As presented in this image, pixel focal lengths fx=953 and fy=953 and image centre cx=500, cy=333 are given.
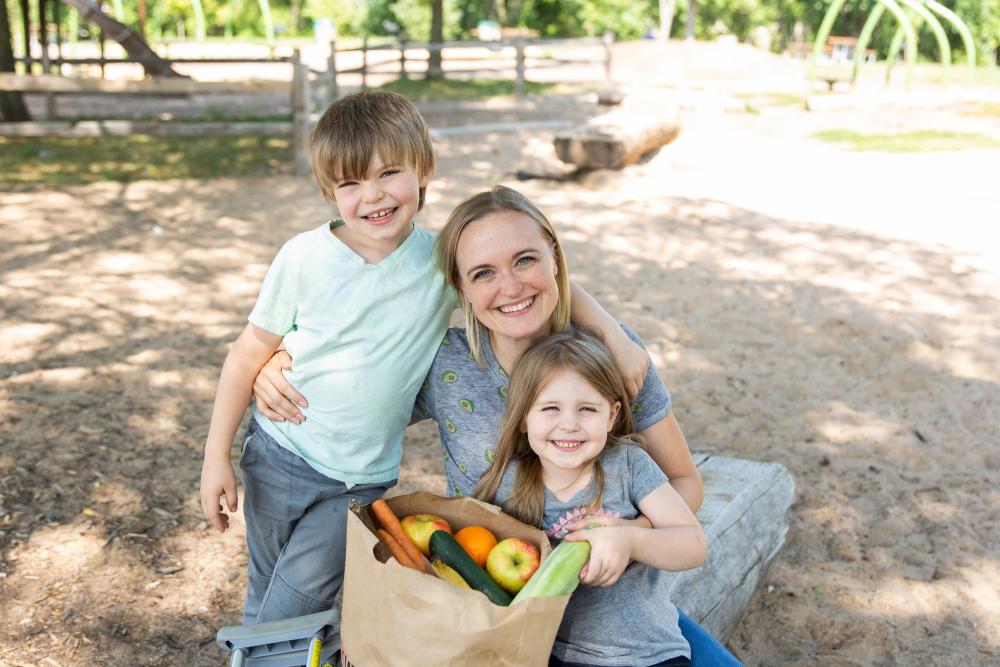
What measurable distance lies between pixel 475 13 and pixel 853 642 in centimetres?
4441

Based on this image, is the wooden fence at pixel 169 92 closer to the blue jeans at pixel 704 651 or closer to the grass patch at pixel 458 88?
the grass patch at pixel 458 88

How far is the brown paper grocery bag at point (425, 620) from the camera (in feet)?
5.05

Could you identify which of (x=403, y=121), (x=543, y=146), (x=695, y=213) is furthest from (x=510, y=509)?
(x=543, y=146)

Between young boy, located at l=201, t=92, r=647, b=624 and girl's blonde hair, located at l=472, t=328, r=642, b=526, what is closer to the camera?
girl's blonde hair, located at l=472, t=328, r=642, b=526

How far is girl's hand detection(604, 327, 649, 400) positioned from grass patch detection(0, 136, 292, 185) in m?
8.59

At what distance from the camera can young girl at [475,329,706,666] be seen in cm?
191

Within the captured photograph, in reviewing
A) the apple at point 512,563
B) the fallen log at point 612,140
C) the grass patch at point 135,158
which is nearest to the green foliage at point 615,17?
the grass patch at point 135,158

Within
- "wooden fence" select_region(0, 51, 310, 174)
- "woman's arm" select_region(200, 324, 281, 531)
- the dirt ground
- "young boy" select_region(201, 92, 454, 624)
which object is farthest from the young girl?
"wooden fence" select_region(0, 51, 310, 174)

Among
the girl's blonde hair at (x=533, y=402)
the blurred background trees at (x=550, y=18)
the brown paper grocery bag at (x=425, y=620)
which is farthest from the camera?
the blurred background trees at (x=550, y=18)

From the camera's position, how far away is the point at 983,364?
506 centimetres

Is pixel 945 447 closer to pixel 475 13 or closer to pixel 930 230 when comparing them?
pixel 930 230

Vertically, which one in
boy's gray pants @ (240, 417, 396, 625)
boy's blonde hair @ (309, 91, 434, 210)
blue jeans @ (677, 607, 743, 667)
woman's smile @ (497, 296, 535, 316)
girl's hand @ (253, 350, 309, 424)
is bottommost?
blue jeans @ (677, 607, 743, 667)

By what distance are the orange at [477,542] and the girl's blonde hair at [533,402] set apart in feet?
0.48

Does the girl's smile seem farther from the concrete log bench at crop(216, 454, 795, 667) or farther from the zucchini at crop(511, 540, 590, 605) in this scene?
the concrete log bench at crop(216, 454, 795, 667)
